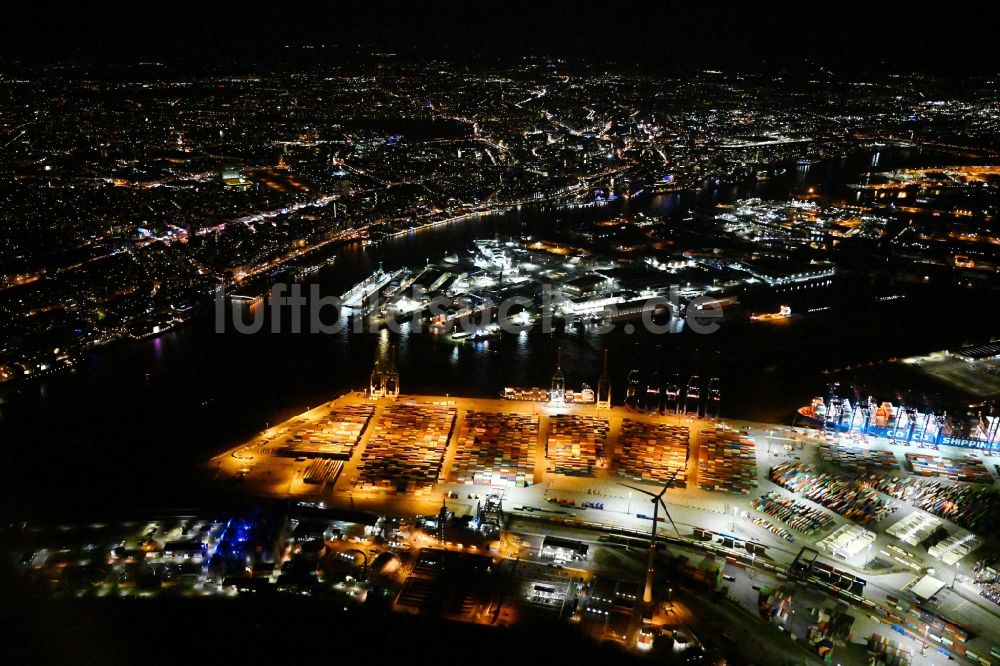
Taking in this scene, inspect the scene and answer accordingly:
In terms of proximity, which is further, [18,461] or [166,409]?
[166,409]

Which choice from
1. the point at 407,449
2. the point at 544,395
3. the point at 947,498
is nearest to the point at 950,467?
the point at 947,498

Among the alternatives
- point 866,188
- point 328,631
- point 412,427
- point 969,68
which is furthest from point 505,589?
point 969,68

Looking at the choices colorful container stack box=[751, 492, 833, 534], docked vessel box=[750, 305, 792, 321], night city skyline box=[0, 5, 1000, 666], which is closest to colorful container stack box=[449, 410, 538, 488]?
night city skyline box=[0, 5, 1000, 666]

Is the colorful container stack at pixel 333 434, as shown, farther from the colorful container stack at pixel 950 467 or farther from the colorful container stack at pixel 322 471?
the colorful container stack at pixel 950 467

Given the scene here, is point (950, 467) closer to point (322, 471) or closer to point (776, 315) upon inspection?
point (776, 315)

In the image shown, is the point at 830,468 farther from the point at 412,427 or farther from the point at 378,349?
the point at 378,349

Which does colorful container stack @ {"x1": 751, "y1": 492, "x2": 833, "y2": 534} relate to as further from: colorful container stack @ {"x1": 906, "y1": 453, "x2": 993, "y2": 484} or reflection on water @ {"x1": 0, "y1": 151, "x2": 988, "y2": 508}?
reflection on water @ {"x1": 0, "y1": 151, "x2": 988, "y2": 508}

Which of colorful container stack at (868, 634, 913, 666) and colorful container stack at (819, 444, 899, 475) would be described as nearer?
colorful container stack at (868, 634, 913, 666)
